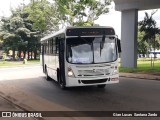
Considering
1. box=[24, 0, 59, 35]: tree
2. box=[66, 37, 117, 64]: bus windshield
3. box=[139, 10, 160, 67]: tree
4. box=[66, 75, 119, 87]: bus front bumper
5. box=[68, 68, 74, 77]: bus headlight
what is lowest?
box=[66, 75, 119, 87]: bus front bumper

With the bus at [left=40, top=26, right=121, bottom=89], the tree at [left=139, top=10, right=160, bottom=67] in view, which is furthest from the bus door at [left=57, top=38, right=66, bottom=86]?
the tree at [left=139, top=10, right=160, bottom=67]

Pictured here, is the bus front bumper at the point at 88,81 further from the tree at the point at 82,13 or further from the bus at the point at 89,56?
the tree at the point at 82,13

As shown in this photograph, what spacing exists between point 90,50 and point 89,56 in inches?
10.9

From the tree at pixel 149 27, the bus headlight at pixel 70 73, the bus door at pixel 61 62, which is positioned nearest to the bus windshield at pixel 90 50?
the bus headlight at pixel 70 73

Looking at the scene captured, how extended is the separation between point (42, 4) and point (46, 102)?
34.0m

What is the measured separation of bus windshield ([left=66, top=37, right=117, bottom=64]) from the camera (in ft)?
49.0

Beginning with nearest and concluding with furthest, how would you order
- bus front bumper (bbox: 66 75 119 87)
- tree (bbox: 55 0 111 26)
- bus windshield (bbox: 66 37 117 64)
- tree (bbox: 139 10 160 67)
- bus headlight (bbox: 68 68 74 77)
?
bus front bumper (bbox: 66 75 119 87)
bus headlight (bbox: 68 68 74 77)
bus windshield (bbox: 66 37 117 64)
tree (bbox: 139 10 160 67)
tree (bbox: 55 0 111 26)

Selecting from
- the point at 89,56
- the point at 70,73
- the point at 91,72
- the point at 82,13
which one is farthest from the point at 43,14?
the point at 91,72

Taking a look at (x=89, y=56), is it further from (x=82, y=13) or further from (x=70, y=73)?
(x=82, y=13)

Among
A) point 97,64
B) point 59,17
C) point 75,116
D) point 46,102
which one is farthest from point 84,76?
point 59,17

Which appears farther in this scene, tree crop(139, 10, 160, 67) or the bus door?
tree crop(139, 10, 160, 67)

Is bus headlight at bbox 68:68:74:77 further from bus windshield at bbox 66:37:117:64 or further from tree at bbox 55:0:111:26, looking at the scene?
tree at bbox 55:0:111:26

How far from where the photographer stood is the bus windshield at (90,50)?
1495 cm

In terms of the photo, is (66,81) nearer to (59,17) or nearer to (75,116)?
(75,116)
